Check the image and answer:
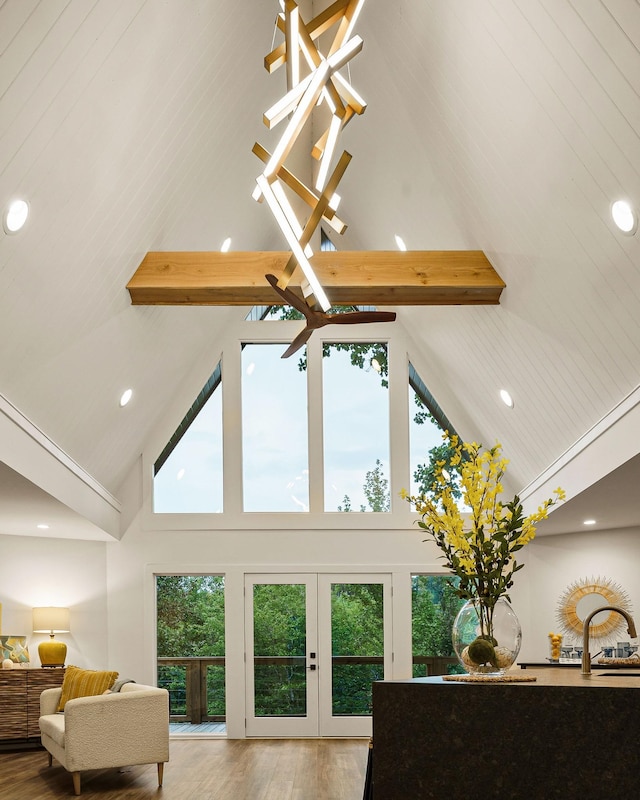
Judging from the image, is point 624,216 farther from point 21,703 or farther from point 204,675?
point 21,703

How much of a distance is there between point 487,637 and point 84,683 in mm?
6371

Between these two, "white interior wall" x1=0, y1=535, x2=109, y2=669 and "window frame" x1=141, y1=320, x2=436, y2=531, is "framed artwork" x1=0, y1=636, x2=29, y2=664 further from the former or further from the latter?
"window frame" x1=141, y1=320, x2=436, y2=531

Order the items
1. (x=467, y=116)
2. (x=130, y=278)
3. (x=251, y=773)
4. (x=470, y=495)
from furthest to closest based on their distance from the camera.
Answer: (x=251, y=773), (x=130, y=278), (x=467, y=116), (x=470, y=495)

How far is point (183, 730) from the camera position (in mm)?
9500

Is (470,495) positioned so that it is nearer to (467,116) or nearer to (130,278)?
(467,116)

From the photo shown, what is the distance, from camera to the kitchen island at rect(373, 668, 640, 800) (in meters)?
1.84

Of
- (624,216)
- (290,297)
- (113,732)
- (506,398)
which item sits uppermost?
(624,216)

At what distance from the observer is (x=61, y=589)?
9.76 metres

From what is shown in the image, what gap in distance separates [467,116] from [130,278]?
261 centimetres

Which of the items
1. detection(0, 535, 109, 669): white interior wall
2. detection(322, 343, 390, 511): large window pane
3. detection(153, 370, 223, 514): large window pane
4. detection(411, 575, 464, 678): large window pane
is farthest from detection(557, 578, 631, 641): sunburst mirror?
detection(0, 535, 109, 669): white interior wall

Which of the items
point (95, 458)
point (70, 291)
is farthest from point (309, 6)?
point (95, 458)

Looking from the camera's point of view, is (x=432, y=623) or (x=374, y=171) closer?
(x=374, y=171)

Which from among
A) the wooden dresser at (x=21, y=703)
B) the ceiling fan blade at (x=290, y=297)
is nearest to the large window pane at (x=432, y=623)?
the wooden dresser at (x=21, y=703)

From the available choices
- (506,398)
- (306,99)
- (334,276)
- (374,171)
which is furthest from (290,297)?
(506,398)
